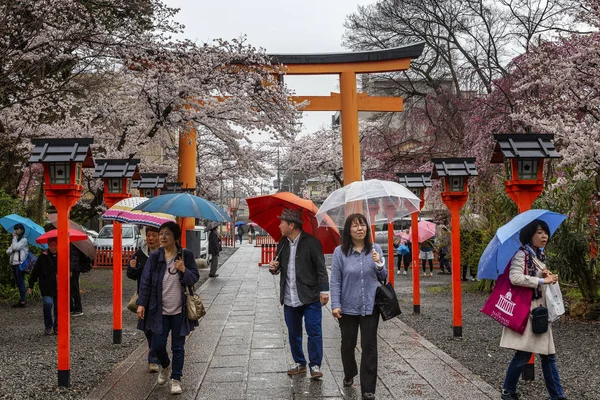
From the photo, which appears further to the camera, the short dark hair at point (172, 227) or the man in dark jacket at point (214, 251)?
the man in dark jacket at point (214, 251)

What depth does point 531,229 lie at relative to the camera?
18.6 ft

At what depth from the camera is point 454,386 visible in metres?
6.52

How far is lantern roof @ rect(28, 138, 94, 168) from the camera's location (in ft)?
22.9

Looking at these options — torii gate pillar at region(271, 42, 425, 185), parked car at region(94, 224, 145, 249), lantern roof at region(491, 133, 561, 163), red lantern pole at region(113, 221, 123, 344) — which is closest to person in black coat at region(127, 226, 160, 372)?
red lantern pole at region(113, 221, 123, 344)

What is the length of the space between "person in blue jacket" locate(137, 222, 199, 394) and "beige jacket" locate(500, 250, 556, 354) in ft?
9.51

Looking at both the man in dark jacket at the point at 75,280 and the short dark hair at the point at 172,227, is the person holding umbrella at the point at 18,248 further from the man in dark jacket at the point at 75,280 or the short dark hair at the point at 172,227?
the short dark hair at the point at 172,227

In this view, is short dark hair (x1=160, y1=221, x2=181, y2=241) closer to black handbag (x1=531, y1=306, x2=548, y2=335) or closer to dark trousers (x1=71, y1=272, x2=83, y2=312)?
black handbag (x1=531, y1=306, x2=548, y2=335)

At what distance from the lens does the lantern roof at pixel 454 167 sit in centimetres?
998

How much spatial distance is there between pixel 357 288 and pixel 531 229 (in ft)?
5.30

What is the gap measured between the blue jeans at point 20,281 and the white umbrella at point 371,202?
8440mm

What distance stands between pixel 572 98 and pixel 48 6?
33.0 feet

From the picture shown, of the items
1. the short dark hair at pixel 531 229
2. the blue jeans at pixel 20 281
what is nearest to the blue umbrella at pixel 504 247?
the short dark hair at pixel 531 229

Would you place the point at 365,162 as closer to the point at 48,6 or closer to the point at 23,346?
the point at 48,6

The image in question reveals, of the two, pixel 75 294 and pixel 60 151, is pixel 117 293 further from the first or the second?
pixel 75 294
